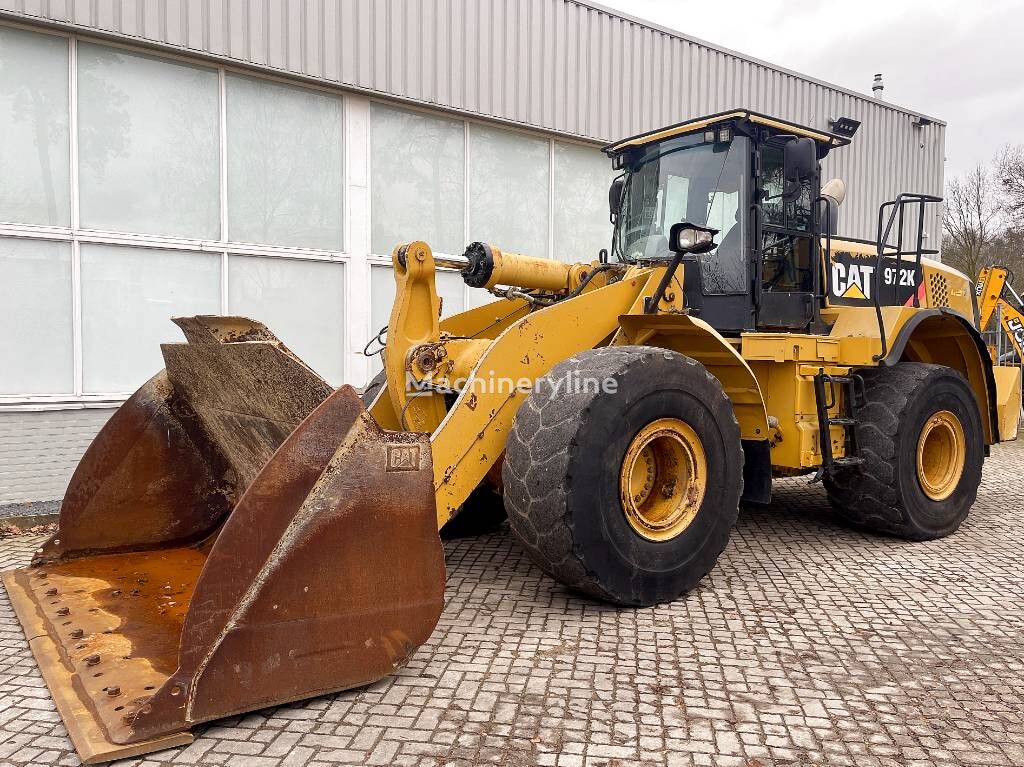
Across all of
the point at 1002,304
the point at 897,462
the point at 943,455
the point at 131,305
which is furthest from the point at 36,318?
the point at 1002,304

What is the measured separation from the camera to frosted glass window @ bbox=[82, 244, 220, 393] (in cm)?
703

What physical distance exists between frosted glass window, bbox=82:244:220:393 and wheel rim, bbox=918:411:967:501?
6275 millimetres

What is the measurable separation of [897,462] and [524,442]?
123 inches

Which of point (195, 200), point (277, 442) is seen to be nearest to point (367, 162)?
point (195, 200)

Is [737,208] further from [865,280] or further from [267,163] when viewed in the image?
[267,163]

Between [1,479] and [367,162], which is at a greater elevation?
[367,162]

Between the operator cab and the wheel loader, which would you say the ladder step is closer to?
the wheel loader


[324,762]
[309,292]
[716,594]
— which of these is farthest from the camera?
[309,292]

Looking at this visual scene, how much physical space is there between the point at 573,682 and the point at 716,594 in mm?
1519

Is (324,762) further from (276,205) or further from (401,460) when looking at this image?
(276,205)

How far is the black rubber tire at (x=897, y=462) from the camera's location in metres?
5.62

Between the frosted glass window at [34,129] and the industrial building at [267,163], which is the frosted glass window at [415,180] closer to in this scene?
the industrial building at [267,163]

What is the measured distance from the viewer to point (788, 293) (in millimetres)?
5629

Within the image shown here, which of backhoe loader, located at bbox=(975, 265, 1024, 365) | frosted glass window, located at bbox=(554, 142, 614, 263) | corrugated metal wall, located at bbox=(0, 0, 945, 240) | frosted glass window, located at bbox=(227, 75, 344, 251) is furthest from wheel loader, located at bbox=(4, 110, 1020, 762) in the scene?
frosted glass window, located at bbox=(554, 142, 614, 263)
